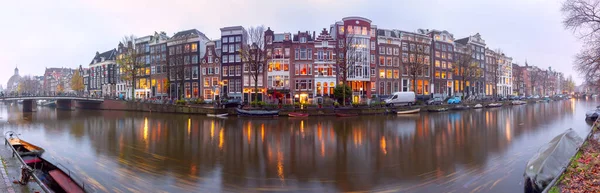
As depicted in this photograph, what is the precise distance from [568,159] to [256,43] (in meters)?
43.3

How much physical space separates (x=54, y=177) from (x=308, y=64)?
4723cm

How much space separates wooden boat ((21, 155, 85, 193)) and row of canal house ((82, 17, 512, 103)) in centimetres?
A: 3908

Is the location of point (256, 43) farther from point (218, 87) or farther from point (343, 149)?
point (343, 149)

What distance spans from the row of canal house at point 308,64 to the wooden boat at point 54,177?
3908cm

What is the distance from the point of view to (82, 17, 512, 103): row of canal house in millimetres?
57562

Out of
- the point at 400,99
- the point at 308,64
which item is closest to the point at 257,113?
the point at 308,64

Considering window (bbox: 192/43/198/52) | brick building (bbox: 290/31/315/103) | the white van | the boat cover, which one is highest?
window (bbox: 192/43/198/52)

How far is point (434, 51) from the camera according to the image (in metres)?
74.2

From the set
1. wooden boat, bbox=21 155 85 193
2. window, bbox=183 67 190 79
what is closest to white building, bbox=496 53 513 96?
window, bbox=183 67 190 79

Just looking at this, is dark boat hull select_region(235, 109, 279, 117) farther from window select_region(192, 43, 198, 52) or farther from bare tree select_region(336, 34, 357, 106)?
window select_region(192, 43, 198, 52)

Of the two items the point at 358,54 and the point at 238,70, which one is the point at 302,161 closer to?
the point at 358,54

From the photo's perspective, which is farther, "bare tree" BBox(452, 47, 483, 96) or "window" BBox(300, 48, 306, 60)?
"bare tree" BBox(452, 47, 483, 96)

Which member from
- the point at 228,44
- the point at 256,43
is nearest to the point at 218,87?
the point at 228,44

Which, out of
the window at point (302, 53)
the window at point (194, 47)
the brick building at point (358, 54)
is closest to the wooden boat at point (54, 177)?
the window at point (302, 53)
